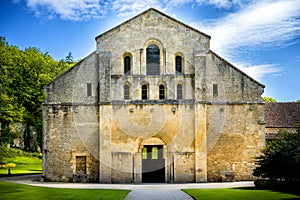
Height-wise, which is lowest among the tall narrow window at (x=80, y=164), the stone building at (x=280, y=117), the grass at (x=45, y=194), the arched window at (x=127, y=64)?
the grass at (x=45, y=194)

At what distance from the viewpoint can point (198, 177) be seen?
98.6ft

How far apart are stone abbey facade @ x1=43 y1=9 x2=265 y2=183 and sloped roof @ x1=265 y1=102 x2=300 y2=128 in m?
7.40

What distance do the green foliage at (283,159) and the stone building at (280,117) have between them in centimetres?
1070

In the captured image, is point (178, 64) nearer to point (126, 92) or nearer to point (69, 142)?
point (126, 92)

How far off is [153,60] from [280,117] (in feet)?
51.6

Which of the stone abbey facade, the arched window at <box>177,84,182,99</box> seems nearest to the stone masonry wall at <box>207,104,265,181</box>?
the stone abbey facade

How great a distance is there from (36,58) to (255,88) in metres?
38.6

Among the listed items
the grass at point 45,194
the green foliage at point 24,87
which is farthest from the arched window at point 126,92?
the green foliage at point 24,87

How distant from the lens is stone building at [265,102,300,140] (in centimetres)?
3697

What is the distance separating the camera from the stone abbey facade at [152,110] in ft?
99.7

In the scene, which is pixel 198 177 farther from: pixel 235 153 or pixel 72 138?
pixel 72 138

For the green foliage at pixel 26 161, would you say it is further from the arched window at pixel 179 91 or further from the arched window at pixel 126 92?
the arched window at pixel 179 91

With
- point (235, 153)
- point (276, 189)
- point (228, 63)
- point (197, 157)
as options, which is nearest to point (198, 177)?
point (197, 157)

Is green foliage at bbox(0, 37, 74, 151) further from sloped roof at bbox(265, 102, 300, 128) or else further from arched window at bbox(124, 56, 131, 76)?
sloped roof at bbox(265, 102, 300, 128)
